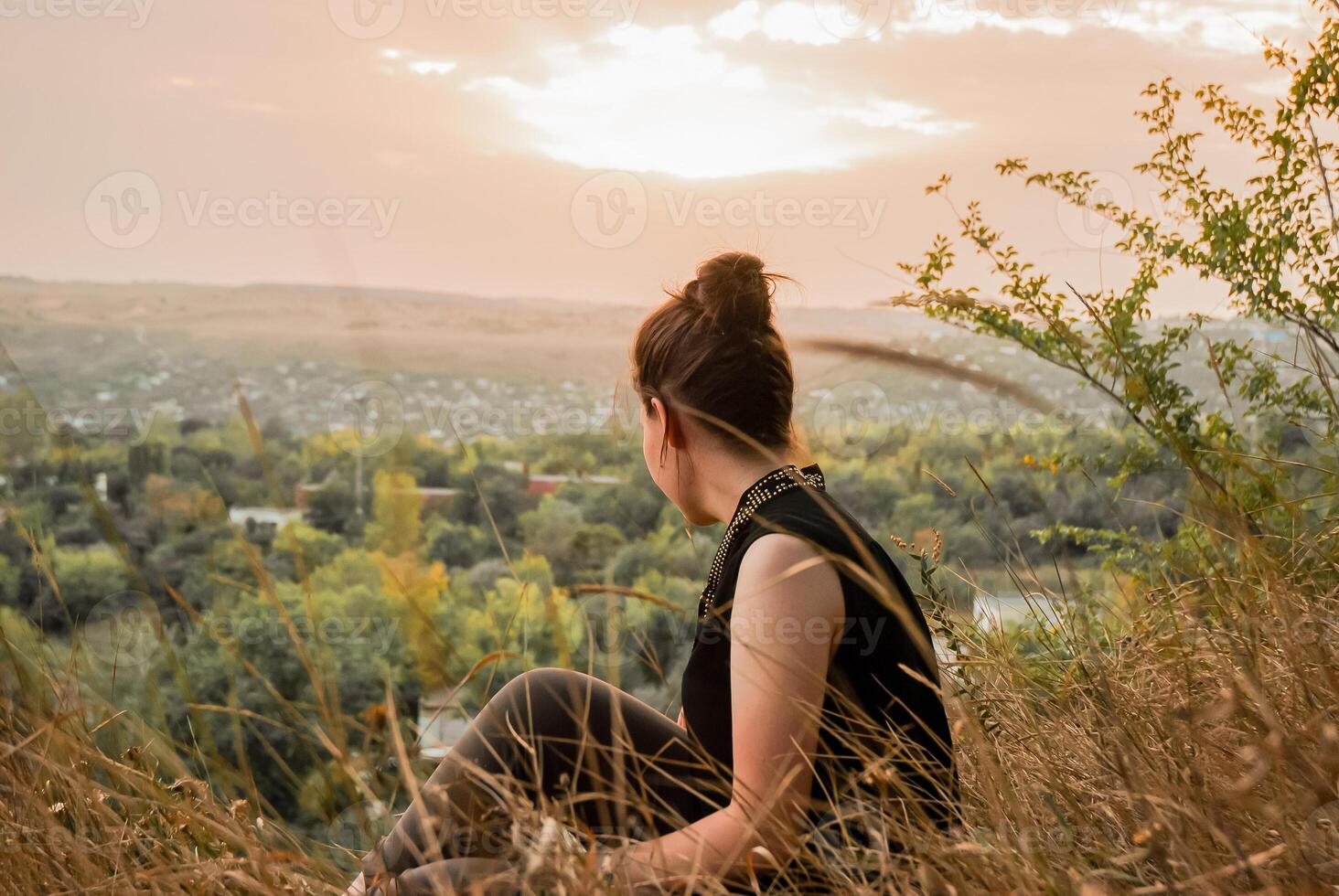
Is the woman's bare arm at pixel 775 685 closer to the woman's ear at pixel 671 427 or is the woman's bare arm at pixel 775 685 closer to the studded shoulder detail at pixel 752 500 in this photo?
the studded shoulder detail at pixel 752 500

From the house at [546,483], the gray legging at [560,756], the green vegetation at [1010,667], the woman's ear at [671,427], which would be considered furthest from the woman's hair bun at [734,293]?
the house at [546,483]

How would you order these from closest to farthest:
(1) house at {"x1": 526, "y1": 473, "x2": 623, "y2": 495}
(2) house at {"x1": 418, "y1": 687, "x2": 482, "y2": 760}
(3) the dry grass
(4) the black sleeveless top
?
(3) the dry grass
(2) house at {"x1": 418, "y1": 687, "x2": 482, "y2": 760}
(4) the black sleeveless top
(1) house at {"x1": 526, "y1": 473, "x2": 623, "y2": 495}

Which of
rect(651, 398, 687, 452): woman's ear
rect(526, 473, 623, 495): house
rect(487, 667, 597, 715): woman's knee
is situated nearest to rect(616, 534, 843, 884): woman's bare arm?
rect(651, 398, 687, 452): woman's ear

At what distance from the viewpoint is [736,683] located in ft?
4.08

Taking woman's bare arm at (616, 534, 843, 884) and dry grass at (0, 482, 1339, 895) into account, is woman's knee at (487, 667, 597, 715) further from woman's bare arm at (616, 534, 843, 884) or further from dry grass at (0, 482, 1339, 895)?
woman's bare arm at (616, 534, 843, 884)

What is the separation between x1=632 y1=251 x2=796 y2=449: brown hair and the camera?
155 cm

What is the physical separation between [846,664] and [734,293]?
58 centimetres

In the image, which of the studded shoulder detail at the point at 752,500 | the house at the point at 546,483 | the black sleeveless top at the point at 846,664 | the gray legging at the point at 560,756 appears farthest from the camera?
the house at the point at 546,483

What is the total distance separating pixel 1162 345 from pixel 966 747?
2.56m

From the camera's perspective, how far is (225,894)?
979 millimetres

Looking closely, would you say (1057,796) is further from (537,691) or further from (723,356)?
(537,691)

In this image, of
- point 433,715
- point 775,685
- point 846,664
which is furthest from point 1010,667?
point 433,715

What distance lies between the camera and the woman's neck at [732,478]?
158 centimetres

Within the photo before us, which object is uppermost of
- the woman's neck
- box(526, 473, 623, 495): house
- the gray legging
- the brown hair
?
the brown hair
